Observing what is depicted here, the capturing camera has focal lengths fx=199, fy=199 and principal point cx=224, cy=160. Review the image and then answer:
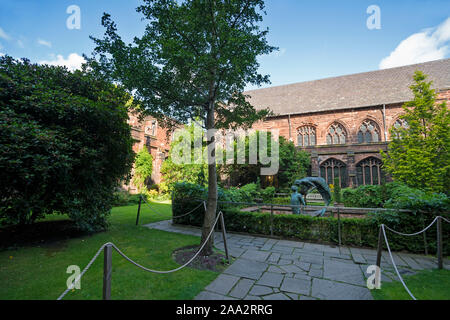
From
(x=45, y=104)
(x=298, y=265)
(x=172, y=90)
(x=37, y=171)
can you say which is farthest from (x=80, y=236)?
(x=298, y=265)

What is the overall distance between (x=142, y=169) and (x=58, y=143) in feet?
44.3

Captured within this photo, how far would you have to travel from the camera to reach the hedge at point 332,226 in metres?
5.27

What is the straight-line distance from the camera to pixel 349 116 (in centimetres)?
2436

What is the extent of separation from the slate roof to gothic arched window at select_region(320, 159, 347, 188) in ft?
23.8

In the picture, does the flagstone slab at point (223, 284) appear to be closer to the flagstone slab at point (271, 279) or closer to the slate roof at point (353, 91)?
the flagstone slab at point (271, 279)

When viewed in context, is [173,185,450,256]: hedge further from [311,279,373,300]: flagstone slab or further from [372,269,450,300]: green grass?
[311,279,373,300]: flagstone slab

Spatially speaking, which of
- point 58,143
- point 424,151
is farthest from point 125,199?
point 424,151

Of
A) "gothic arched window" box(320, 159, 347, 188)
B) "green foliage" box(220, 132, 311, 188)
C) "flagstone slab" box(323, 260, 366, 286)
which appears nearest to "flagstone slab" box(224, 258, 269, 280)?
"flagstone slab" box(323, 260, 366, 286)

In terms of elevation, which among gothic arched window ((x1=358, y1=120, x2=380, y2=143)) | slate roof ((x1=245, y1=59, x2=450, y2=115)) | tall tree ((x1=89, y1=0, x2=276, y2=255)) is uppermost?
slate roof ((x1=245, y1=59, x2=450, y2=115))

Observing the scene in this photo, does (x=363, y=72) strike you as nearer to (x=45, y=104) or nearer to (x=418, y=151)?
(x=418, y=151)

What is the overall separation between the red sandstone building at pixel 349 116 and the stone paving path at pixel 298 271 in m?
17.3

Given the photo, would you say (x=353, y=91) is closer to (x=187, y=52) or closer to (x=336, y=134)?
(x=336, y=134)

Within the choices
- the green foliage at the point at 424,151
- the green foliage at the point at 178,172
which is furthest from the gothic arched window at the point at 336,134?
the green foliage at the point at 178,172

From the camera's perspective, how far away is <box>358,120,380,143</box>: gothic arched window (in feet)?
76.8
